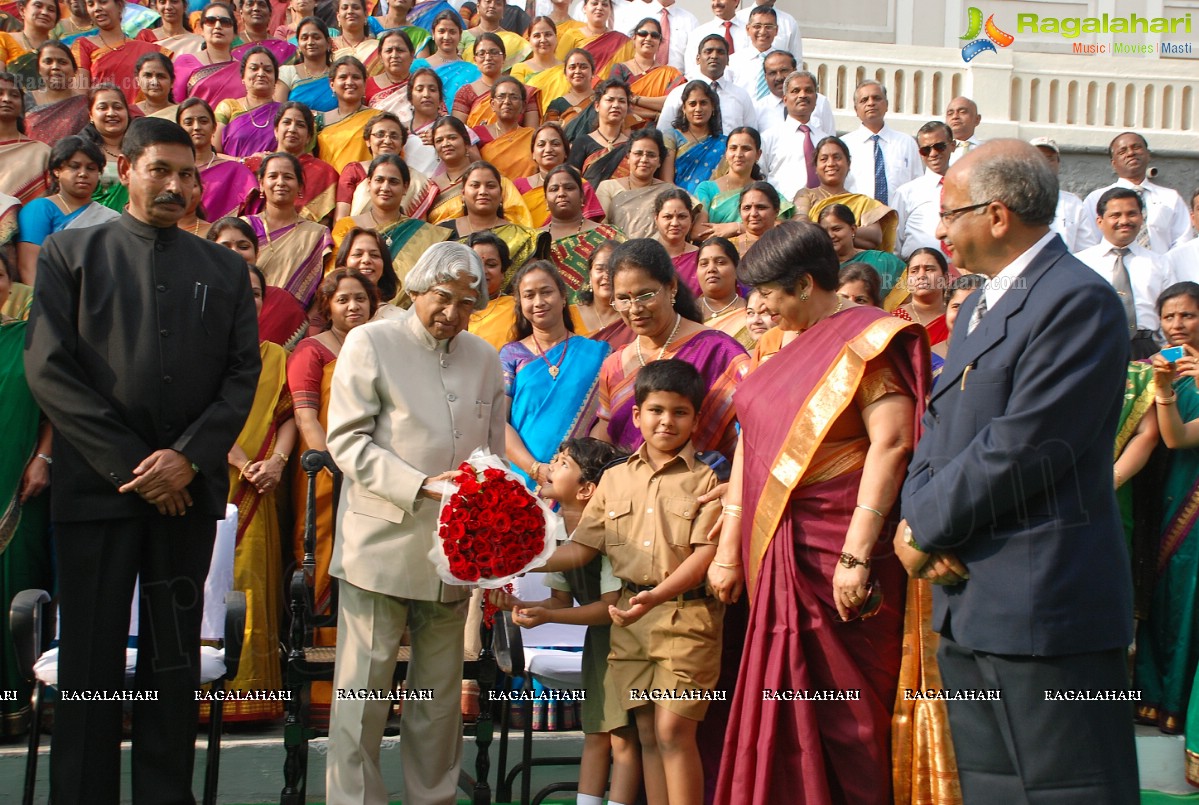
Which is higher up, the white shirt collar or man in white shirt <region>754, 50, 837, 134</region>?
man in white shirt <region>754, 50, 837, 134</region>

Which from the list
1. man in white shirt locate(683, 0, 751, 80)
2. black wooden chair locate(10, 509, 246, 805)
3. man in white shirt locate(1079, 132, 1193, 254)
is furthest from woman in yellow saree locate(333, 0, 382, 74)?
black wooden chair locate(10, 509, 246, 805)

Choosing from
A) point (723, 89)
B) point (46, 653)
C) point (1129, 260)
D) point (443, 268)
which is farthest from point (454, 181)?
point (46, 653)

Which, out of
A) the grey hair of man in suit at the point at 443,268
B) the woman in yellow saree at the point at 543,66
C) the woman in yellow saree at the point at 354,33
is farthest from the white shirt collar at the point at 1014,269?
the woman in yellow saree at the point at 354,33

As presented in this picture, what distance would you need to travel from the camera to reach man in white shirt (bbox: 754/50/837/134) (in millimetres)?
9289

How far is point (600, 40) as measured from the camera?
10445 millimetres

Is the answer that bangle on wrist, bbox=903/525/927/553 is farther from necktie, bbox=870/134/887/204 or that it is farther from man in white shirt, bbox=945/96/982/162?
man in white shirt, bbox=945/96/982/162

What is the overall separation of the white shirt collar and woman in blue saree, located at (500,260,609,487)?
2.21 meters

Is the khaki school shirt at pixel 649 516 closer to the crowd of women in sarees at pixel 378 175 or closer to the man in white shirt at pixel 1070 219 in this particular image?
the crowd of women in sarees at pixel 378 175

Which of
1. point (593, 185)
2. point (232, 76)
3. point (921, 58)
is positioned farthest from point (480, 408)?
point (921, 58)

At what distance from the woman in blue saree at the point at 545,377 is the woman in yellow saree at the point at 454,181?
6.59 ft

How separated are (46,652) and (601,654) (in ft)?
5.77

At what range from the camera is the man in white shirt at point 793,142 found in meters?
8.55

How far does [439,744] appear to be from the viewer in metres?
3.77

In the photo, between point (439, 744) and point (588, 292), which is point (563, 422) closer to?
point (588, 292)
